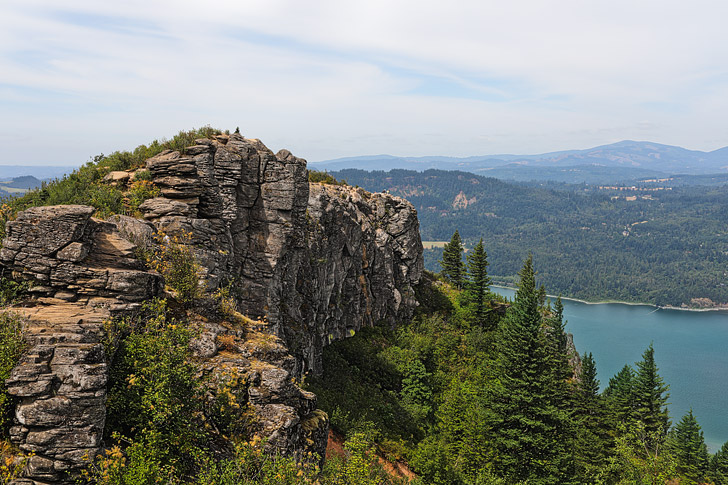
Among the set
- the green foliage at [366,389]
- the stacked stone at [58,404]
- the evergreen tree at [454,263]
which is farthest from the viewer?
the evergreen tree at [454,263]

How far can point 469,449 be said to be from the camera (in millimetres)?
29500

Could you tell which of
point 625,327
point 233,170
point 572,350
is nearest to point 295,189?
point 233,170

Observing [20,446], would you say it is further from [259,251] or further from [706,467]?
[706,467]

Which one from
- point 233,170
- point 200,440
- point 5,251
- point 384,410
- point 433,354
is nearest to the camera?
point 200,440

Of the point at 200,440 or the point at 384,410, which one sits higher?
the point at 200,440

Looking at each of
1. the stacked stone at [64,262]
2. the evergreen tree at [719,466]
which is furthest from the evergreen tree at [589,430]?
the stacked stone at [64,262]

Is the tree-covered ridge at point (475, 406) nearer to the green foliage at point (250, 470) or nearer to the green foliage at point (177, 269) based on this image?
the green foliage at point (177, 269)

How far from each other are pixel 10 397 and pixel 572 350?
69916 millimetres

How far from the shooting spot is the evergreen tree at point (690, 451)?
193 ft

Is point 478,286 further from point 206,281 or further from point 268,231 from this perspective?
point 206,281

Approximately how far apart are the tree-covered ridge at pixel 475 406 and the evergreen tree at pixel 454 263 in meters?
8.08

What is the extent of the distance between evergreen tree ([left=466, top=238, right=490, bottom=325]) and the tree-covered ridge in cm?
44

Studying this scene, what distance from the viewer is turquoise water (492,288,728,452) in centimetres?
11125

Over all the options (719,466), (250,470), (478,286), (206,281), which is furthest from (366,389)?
(719,466)
